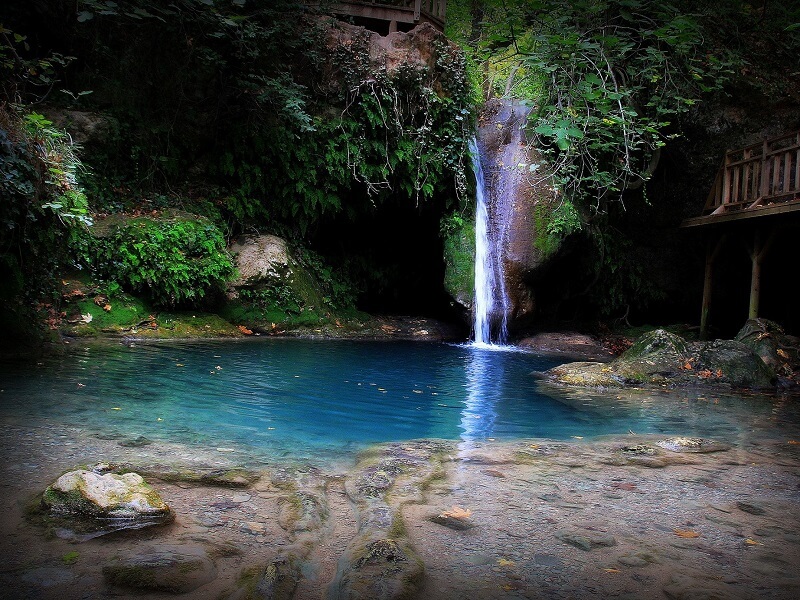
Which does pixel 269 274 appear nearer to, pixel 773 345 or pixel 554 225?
pixel 554 225

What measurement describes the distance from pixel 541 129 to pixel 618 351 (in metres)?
7.29

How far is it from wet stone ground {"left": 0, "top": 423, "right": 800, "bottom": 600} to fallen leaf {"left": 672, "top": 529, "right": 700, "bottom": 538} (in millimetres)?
16

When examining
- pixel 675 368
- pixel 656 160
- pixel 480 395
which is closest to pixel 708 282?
pixel 656 160

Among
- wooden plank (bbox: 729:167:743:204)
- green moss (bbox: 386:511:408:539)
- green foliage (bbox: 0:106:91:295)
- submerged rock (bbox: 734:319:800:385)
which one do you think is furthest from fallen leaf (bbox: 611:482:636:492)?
wooden plank (bbox: 729:167:743:204)

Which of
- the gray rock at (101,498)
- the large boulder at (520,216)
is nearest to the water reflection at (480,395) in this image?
the large boulder at (520,216)

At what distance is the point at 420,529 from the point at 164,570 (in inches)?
54.2

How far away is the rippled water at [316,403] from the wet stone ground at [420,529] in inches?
21.7

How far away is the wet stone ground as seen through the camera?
2.58 m

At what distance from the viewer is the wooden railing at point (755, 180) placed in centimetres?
1070

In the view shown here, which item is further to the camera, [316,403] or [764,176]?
[764,176]

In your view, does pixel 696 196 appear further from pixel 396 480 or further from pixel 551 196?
pixel 396 480

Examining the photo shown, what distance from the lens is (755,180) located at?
38.5ft

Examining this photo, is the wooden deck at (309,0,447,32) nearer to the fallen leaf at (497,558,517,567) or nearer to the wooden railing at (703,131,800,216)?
the wooden railing at (703,131,800,216)

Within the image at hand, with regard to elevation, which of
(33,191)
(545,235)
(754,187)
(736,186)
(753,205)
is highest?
(736,186)
